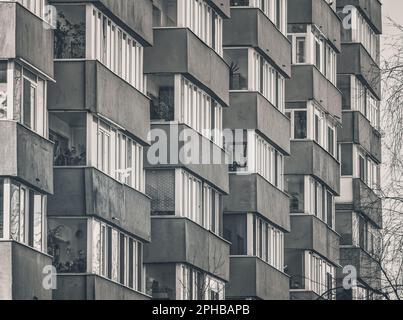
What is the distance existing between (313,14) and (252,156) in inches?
442

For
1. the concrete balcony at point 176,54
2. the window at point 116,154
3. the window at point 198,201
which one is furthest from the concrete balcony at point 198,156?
the concrete balcony at point 176,54

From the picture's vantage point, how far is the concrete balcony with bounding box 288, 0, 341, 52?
8344cm

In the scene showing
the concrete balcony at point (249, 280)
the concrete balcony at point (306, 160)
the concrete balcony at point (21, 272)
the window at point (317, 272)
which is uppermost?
the concrete balcony at point (306, 160)

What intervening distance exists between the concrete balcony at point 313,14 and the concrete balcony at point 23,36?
1217 inches

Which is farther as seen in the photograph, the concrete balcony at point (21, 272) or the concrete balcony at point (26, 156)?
the concrete balcony at point (26, 156)

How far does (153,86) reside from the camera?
217 feet

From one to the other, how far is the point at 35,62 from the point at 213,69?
57.5 feet

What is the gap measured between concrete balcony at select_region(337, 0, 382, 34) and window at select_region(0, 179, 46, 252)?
4086cm

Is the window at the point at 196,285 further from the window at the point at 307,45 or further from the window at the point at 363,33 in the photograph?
the window at the point at 363,33

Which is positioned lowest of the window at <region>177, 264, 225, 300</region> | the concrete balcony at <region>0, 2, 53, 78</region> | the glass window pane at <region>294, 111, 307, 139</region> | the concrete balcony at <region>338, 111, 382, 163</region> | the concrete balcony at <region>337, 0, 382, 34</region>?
the window at <region>177, 264, 225, 300</region>

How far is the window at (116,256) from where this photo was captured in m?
57.6

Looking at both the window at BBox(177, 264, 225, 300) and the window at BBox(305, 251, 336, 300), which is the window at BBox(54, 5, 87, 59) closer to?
the window at BBox(177, 264, 225, 300)

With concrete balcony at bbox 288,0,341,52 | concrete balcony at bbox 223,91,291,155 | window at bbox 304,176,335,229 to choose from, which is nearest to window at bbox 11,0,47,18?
concrete balcony at bbox 223,91,291,155
